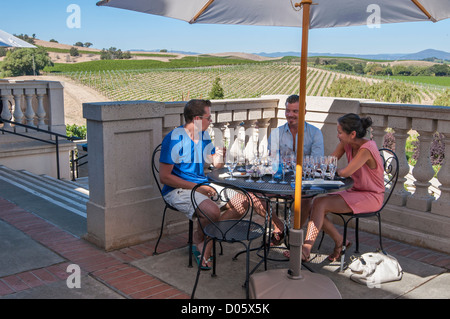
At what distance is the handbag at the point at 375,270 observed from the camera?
354 centimetres

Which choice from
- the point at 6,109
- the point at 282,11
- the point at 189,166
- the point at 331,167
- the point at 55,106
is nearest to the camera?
the point at 331,167

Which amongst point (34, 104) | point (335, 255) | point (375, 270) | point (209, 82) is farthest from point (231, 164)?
point (209, 82)

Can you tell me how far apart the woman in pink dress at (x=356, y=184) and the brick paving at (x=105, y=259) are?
82 centimetres

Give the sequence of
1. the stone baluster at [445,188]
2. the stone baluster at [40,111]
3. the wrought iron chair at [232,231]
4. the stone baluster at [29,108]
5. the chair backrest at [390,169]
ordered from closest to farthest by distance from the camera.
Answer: the wrought iron chair at [232,231], the chair backrest at [390,169], the stone baluster at [445,188], the stone baluster at [29,108], the stone baluster at [40,111]

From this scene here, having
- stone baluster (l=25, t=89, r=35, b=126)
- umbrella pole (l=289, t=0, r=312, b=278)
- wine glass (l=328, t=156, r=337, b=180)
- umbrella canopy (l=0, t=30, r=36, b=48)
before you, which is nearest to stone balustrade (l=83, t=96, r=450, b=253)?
wine glass (l=328, t=156, r=337, b=180)

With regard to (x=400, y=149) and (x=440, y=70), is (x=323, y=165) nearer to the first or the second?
(x=400, y=149)

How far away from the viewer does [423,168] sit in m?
4.45

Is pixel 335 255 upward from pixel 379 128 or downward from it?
downward

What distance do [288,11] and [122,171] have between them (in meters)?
2.34

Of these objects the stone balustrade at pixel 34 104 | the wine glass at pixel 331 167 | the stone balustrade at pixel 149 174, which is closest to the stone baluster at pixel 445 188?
the stone balustrade at pixel 149 174

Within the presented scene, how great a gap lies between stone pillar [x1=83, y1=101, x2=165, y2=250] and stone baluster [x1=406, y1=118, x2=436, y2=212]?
2.62 meters

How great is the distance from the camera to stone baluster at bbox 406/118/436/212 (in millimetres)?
4375

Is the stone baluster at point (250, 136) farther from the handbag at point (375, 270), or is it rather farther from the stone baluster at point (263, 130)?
the handbag at point (375, 270)

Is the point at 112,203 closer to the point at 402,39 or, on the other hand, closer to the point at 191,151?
the point at 191,151
